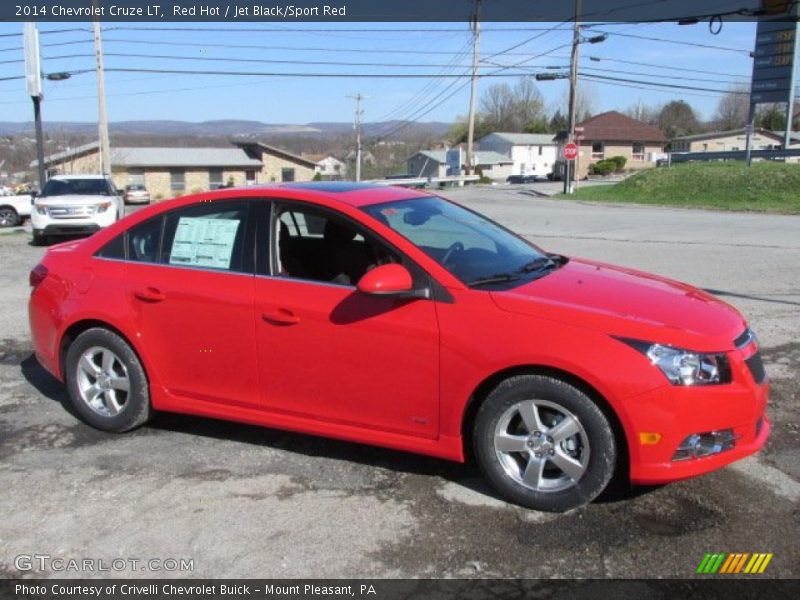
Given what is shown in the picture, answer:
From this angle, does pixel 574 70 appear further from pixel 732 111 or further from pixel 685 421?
pixel 732 111

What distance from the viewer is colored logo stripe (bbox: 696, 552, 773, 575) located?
10.5 feet

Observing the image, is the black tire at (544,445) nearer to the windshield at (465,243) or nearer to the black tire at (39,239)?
the windshield at (465,243)

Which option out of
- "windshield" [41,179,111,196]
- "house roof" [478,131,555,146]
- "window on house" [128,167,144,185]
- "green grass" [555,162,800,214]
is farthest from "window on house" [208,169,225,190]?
"windshield" [41,179,111,196]

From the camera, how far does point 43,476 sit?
4.25 metres

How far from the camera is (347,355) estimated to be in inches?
158

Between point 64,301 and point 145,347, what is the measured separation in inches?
29.6

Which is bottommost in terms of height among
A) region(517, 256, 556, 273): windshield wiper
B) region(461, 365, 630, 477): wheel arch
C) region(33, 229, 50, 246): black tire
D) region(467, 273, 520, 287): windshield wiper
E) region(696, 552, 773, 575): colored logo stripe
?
region(33, 229, 50, 246): black tire

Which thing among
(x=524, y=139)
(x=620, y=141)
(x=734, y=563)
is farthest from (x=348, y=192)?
(x=524, y=139)

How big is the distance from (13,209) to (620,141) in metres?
76.8

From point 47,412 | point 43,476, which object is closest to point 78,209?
point 47,412

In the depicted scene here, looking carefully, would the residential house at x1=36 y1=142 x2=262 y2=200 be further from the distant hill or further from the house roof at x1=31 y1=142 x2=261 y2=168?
the distant hill

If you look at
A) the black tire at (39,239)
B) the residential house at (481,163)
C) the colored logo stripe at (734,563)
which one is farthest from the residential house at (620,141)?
the colored logo stripe at (734,563)

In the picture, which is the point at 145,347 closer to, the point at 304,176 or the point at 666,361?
the point at 666,361

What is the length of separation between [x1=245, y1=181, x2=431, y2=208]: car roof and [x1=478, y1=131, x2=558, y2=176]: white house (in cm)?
9821
